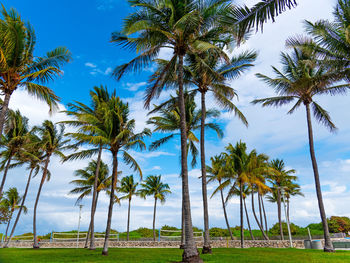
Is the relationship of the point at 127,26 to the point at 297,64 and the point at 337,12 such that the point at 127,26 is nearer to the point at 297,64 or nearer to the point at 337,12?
the point at 337,12

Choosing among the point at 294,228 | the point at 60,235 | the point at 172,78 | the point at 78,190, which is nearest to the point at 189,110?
the point at 172,78

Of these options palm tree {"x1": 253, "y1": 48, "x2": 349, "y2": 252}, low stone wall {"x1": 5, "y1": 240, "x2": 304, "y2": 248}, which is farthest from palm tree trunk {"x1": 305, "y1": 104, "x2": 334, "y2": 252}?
low stone wall {"x1": 5, "y1": 240, "x2": 304, "y2": 248}

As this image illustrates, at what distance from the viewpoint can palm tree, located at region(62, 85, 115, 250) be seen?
17.6m

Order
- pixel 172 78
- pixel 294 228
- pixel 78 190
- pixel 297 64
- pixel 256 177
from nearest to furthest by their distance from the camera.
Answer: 1. pixel 172 78
2. pixel 297 64
3. pixel 256 177
4. pixel 78 190
5. pixel 294 228

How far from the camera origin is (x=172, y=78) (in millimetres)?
15406

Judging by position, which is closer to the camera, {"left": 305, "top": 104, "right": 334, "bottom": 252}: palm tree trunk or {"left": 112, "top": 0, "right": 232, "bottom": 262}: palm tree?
{"left": 112, "top": 0, "right": 232, "bottom": 262}: palm tree

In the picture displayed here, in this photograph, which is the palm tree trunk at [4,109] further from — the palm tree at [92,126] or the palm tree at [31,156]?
the palm tree at [31,156]

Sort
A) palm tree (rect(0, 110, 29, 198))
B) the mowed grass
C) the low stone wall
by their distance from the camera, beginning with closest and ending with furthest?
the mowed grass, palm tree (rect(0, 110, 29, 198)), the low stone wall

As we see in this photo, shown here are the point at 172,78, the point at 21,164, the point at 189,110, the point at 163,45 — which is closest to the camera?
the point at 163,45

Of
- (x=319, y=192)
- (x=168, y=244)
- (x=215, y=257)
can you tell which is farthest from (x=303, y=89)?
(x=168, y=244)

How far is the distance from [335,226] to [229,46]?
45596 millimetres

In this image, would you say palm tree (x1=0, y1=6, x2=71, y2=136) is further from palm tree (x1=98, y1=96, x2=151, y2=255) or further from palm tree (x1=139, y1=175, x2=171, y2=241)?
palm tree (x1=139, y1=175, x2=171, y2=241)

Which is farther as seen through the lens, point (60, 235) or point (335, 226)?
point (335, 226)

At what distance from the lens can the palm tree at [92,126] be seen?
17625 millimetres
